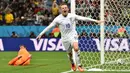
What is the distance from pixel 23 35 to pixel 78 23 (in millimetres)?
9838

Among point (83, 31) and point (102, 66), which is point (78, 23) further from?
point (102, 66)

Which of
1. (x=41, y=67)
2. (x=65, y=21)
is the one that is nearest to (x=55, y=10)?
(x=41, y=67)

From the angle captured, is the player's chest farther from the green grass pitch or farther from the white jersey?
the green grass pitch

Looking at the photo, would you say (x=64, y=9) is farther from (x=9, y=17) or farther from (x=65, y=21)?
(x=9, y=17)

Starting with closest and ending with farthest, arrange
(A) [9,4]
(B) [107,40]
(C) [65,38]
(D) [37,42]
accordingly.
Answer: (C) [65,38], (B) [107,40], (D) [37,42], (A) [9,4]

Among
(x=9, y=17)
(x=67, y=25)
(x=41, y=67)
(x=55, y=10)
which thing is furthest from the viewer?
(x=55, y=10)

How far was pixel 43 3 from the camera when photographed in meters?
31.5

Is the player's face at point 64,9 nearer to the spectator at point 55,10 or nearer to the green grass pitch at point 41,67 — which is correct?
the green grass pitch at point 41,67

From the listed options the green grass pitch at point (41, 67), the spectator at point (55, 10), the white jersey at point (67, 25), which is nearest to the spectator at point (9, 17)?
the spectator at point (55, 10)

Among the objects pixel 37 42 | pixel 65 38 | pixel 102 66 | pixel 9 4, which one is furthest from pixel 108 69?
pixel 9 4

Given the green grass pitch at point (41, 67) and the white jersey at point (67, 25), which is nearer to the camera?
the white jersey at point (67, 25)

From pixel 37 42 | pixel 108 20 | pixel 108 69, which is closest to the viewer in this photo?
pixel 108 69

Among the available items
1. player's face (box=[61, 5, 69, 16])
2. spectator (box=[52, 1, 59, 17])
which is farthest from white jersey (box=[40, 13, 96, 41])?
spectator (box=[52, 1, 59, 17])

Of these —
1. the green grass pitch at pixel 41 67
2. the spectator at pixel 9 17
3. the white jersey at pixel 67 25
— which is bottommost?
the green grass pitch at pixel 41 67
